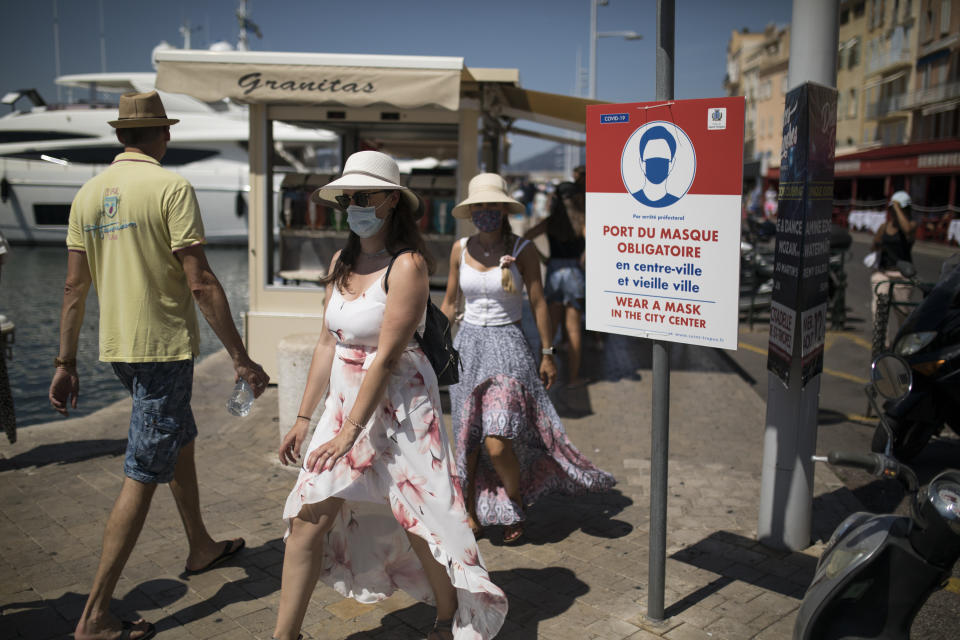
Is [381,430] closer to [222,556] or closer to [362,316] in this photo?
[362,316]

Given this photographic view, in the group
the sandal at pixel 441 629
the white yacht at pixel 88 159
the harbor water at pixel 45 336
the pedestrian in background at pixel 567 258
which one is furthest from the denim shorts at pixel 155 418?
the white yacht at pixel 88 159

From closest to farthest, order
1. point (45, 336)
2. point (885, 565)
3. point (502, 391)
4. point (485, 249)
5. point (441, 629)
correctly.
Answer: point (885, 565), point (441, 629), point (502, 391), point (485, 249), point (45, 336)

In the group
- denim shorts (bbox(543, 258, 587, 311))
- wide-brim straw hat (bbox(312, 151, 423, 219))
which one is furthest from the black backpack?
denim shorts (bbox(543, 258, 587, 311))

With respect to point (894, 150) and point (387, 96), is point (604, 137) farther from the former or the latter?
point (894, 150)

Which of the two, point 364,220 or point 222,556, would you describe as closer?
point 364,220

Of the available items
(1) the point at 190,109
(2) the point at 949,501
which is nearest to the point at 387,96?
(2) the point at 949,501

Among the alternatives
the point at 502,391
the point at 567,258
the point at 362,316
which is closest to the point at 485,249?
the point at 502,391

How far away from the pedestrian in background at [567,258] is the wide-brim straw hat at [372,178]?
5008 millimetres

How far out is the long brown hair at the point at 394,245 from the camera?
3.12 metres

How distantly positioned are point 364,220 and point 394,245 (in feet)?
0.48

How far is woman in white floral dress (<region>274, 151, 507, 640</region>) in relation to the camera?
9.66ft

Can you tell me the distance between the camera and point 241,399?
356 cm

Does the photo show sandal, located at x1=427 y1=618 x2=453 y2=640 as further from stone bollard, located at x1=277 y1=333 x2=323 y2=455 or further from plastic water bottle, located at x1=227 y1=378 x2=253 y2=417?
stone bollard, located at x1=277 y1=333 x2=323 y2=455

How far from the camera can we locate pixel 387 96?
6.29 metres
